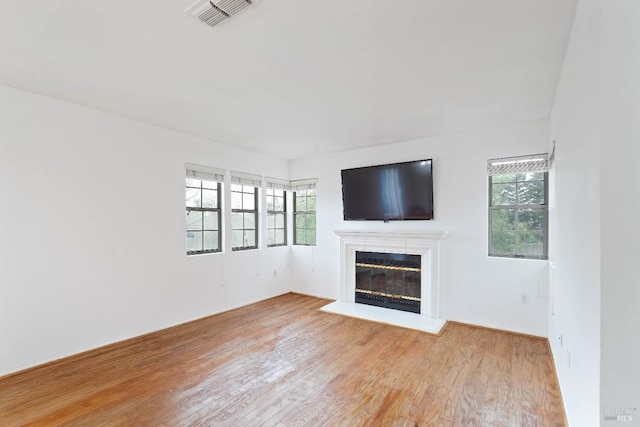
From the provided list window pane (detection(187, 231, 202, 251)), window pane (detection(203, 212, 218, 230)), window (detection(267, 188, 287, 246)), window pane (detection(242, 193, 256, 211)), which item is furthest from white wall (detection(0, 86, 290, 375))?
window (detection(267, 188, 287, 246))

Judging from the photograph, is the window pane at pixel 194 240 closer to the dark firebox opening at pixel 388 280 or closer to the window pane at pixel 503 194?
the dark firebox opening at pixel 388 280

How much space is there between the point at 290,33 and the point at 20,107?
2.75m

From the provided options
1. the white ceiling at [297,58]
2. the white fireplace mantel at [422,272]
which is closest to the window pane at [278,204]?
Result: the white fireplace mantel at [422,272]

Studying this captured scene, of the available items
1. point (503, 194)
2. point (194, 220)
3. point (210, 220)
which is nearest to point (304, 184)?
point (210, 220)

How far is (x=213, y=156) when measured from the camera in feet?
14.8

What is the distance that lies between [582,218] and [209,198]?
427 cm

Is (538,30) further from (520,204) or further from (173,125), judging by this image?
(173,125)

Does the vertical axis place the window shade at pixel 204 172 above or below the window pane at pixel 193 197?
above

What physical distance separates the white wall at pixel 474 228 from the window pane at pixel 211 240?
2.44 m

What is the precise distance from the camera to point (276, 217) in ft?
19.0

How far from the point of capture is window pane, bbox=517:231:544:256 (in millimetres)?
3646

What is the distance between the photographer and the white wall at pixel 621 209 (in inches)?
40.8

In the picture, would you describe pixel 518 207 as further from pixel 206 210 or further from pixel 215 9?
pixel 206 210

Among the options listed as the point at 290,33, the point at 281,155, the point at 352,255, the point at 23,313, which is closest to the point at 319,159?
the point at 281,155
